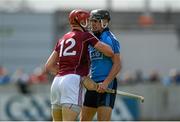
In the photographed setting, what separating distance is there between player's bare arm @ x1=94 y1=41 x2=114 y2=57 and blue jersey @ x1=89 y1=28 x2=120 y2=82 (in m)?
0.25

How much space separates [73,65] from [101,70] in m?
0.67

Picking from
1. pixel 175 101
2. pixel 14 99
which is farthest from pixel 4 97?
pixel 175 101

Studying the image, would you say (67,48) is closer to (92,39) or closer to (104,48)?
(92,39)

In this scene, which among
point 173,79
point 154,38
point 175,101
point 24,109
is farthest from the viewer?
point 154,38

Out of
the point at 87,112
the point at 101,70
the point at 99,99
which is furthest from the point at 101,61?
the point at 87,112

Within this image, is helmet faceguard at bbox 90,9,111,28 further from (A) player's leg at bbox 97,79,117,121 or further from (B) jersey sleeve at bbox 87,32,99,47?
(A) player's leg at bbox 97,79,117,121

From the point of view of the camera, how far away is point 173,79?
2830cm

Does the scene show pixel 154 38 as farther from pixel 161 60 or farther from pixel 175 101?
pixel 175 101

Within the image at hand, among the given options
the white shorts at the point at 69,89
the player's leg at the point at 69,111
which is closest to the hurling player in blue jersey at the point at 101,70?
the white shorts at the point at 69,89

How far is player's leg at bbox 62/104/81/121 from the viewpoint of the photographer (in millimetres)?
11766

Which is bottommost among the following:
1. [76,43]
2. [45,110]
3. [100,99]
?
[45,110]

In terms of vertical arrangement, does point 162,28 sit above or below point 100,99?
below

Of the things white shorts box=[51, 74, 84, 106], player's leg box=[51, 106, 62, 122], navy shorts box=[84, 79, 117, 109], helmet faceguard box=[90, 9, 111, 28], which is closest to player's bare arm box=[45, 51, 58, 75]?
white shorts box=[51, 74, 84, 106]

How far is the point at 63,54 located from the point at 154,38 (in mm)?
25679
